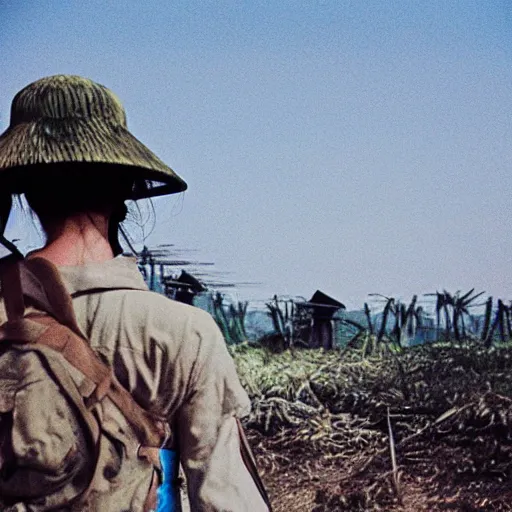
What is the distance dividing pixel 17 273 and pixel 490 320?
111 inches

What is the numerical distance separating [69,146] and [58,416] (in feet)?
0.87

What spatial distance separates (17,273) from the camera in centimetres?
76

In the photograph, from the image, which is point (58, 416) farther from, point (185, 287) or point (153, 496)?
point (185, 287)

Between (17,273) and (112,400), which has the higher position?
(17,273)

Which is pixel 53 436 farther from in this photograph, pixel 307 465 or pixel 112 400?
pixel 307 465

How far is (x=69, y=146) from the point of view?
82 cm

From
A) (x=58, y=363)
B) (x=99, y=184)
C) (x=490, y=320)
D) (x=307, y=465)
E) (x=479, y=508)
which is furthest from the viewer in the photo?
(x=490, y=320)

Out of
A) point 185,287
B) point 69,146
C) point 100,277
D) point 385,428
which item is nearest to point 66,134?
point 69,146

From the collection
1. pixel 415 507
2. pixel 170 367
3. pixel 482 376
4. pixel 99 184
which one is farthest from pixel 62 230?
pixel 482 376

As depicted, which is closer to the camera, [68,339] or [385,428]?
[68,339]

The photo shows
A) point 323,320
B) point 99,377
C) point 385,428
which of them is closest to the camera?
point 99,377

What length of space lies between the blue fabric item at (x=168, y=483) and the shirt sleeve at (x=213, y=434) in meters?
0.02

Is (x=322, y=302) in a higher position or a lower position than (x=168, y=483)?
lower

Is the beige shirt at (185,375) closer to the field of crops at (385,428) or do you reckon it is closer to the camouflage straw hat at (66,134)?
the camouflage straw hat at (66,134)
